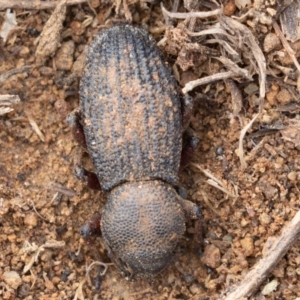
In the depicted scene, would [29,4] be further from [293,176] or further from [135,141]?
[293,176]

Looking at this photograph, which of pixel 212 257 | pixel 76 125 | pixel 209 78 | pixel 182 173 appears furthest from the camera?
pixel 182 173

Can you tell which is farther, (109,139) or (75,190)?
(75,190)

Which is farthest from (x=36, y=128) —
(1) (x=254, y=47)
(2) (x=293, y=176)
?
(2) (x=293, y=176)

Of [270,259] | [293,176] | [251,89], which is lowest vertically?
[270,259]

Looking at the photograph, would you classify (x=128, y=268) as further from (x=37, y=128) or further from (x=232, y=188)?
(x=37, y=128)

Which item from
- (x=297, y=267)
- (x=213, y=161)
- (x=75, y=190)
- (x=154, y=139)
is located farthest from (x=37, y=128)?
(x=297, y=267)

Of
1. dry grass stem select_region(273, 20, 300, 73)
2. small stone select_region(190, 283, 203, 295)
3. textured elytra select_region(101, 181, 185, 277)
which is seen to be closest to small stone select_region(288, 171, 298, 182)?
dry grass stem select_region(273, 20, 300, 73)
